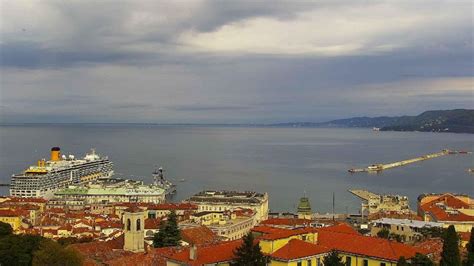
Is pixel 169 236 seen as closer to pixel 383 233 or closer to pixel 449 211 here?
pixel 383 233

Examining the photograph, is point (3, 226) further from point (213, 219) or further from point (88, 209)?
point (88, 209)

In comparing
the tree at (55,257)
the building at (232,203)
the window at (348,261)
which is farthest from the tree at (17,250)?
the building at (232,203)

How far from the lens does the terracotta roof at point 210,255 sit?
1485cm

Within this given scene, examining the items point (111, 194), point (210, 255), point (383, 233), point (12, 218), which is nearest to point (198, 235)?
point (383, 233)

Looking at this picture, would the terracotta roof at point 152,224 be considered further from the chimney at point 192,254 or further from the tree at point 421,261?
the tree at point 421,261

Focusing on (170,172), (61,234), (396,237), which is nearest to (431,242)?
(396,237)

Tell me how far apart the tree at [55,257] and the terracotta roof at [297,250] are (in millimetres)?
6104

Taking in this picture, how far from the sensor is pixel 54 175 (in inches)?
2608

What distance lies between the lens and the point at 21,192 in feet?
203

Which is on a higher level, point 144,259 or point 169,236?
point 144,259

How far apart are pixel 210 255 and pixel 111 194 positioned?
46.0 metres

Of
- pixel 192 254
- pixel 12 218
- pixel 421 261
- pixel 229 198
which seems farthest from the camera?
pixel 229 198

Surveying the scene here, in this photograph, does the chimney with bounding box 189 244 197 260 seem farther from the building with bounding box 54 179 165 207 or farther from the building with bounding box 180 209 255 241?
the building with bounding box 54 179 165 207

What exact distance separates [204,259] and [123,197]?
150ft
